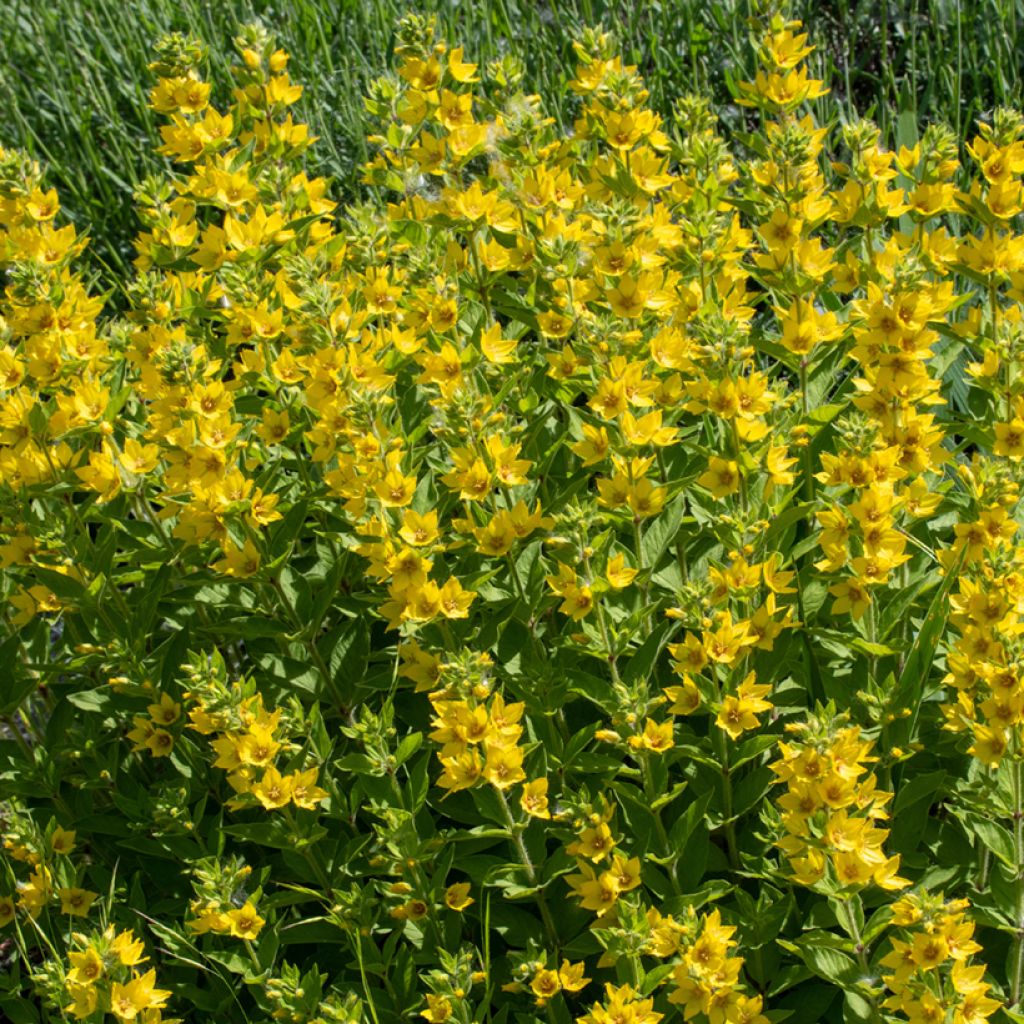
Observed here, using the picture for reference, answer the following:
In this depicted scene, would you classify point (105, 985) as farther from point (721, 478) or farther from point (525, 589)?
point (721, 478)

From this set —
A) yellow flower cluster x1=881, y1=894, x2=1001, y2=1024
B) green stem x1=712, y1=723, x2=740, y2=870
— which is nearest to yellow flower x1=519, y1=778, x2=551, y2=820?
green stem x1=712, y1=723, x2=740, y2=870

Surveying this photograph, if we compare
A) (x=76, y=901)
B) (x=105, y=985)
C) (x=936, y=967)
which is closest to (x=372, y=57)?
(x=76, y=901)

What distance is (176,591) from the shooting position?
318 centimetres

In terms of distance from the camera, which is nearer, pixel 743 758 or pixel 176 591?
pixel 743 758

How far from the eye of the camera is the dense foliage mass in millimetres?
2398

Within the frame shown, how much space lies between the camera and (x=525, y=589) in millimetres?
2797

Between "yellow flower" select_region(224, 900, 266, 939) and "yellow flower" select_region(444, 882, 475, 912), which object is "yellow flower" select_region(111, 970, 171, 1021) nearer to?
"yellow flower" select_region(224, 900, 266, 939)

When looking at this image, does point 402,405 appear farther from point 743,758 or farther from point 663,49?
point 663,49

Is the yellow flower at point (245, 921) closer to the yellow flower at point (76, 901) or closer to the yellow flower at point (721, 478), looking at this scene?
the yellow flower at point (76, 901)

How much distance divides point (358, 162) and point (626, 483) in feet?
11.1

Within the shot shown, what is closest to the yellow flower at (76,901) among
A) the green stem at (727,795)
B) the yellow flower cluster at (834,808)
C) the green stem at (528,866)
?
the green stem at (528,866)

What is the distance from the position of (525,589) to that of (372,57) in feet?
12.3

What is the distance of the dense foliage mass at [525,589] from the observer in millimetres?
2398

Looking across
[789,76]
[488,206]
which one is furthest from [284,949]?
[789,76]
